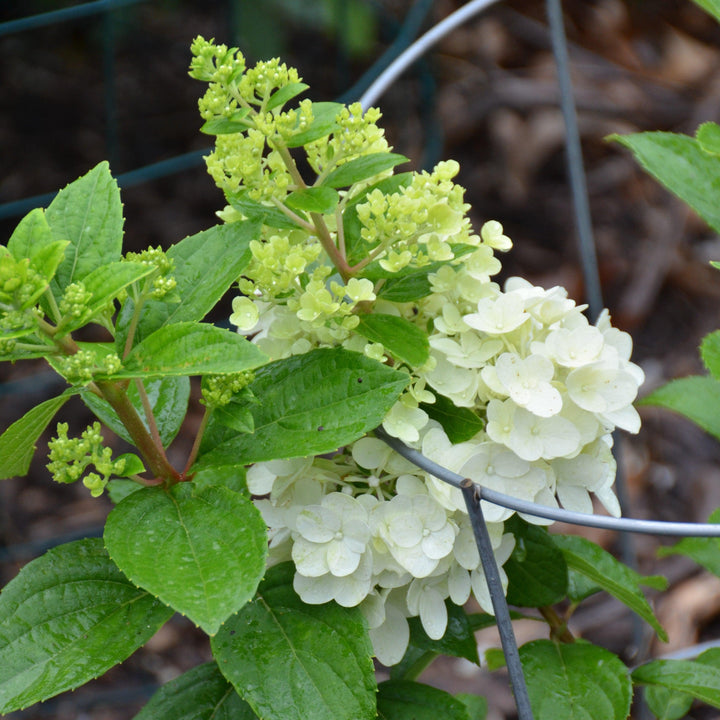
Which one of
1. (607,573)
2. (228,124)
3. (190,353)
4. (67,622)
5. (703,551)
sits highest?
(228,124)

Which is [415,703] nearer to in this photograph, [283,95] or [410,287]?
[410,287]

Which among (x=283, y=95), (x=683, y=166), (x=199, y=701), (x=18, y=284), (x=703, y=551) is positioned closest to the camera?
(x=18, y=284)

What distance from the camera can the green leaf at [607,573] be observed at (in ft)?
2.51

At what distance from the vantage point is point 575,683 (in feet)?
2.61

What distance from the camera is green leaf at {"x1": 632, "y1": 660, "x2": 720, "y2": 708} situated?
0.82 metres

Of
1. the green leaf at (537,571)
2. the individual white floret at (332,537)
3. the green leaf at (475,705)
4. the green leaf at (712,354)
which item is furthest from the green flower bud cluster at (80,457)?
the green leaf at (475,705)

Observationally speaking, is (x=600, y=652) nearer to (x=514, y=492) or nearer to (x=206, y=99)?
(x=514, y=492)

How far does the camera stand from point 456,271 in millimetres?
708

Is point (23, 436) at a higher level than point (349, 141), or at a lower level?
lower

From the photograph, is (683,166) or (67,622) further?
(683,166)

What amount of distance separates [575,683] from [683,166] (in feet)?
1.68

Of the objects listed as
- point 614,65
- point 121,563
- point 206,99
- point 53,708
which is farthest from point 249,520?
point 614,65

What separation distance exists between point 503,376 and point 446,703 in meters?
0.32

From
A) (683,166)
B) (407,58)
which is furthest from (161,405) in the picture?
(683,166)
